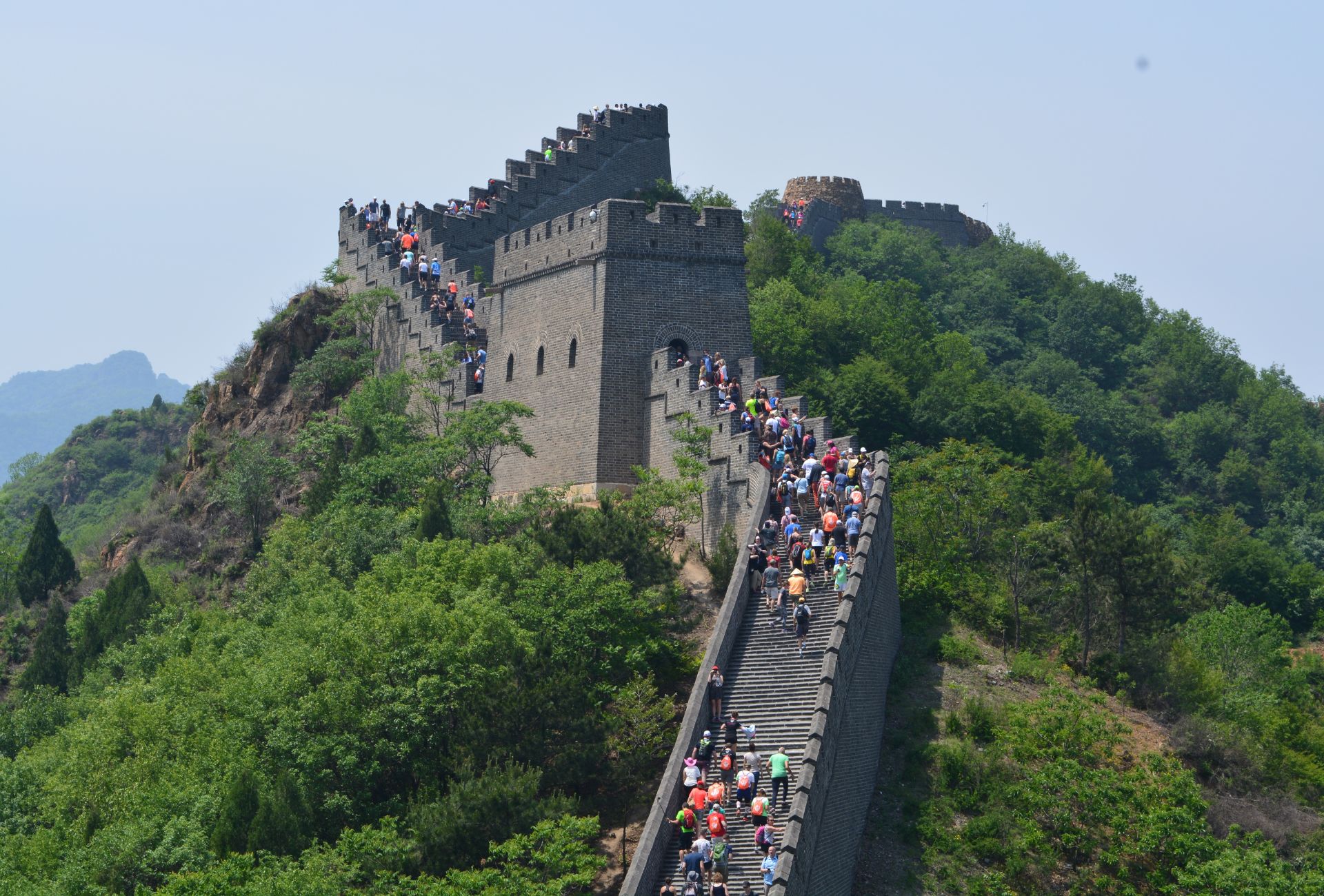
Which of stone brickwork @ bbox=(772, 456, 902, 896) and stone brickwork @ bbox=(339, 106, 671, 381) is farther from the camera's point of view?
stone brickwork @ bbox=(339, 106, 671, 381)

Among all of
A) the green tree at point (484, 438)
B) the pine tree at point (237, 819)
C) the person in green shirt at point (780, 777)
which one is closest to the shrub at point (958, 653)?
the person in green shirt at point (780, 777)

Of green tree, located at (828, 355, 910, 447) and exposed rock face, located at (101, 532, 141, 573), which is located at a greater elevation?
green tree, located at (828, 355, 910, 447)

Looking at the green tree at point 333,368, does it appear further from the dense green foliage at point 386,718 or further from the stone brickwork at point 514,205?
the dense green foliage at point 386,718

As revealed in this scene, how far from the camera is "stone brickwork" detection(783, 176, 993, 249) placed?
89.1 meters

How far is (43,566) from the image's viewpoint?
6262cm

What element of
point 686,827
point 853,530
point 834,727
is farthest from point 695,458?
point 686,827

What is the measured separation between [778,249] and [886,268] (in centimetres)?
1453

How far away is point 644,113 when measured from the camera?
67.2 metres

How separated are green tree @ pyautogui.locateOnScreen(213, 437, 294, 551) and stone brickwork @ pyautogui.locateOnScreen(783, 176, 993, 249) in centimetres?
3425

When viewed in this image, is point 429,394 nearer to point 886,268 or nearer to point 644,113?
point 644,113

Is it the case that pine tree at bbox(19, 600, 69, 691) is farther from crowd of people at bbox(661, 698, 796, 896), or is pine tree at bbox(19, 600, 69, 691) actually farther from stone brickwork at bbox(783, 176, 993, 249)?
stone brickwork at bbox(783, 176, 993, 249)

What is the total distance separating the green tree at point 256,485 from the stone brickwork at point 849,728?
77.5ft

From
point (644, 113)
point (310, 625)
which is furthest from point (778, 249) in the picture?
point (310, 625)

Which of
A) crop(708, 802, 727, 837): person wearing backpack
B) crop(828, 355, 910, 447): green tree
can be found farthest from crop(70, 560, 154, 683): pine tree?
crop(708, 802, 727, 837): person wearing backpack
